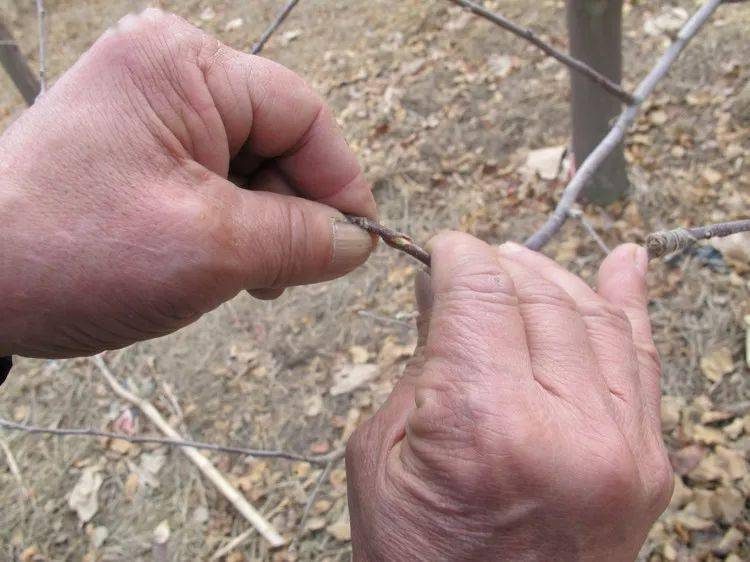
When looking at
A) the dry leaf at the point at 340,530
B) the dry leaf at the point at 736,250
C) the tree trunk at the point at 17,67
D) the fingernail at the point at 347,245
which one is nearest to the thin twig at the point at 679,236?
the fingernail at the point at 347,245

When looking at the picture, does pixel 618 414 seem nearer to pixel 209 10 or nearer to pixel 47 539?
pixel 47 539

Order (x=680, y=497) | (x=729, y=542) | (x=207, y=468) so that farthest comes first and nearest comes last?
(x=207, y=468) → (x=680, y=497) → (x=729, y=542)

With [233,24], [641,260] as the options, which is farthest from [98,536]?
[233,24]

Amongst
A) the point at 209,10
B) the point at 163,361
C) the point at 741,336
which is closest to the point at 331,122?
the point at 741,336

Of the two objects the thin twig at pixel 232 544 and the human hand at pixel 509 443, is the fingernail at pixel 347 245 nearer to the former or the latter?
the human hand at pixel 509 443

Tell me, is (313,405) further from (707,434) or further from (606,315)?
(606,315)

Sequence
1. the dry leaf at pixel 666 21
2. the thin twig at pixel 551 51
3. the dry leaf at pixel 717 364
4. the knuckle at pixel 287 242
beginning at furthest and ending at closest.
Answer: the dry leaf at pixel 666 21 → the dry leaf at pixel 717 364 → the thin twig at pixel 551 51 → the knuckle at pixel 287 242

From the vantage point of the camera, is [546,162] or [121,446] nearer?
[121,446]
